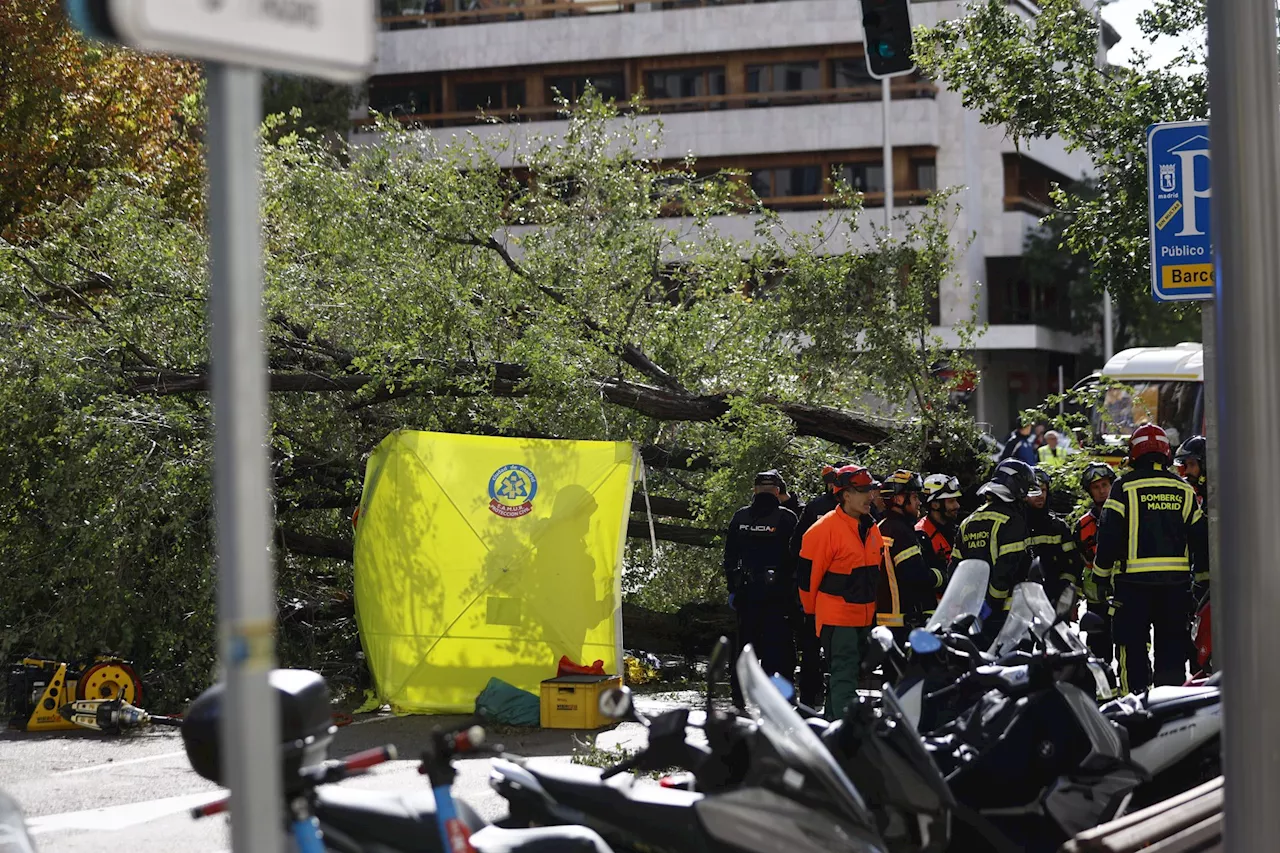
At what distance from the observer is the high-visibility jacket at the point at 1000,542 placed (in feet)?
34.9

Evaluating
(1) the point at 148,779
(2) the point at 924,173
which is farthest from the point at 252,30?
(2) the point at 924,173

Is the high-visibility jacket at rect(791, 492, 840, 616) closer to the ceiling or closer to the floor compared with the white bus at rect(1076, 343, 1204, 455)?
closer to the floor

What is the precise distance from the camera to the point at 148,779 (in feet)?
30.8

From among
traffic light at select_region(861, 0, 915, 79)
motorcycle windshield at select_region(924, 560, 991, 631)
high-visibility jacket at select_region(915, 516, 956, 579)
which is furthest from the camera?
high-visibility jacket at select_region(915, 516, 956, 579)

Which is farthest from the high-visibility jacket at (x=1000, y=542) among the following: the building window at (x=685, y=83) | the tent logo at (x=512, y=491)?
the building window at (x=685, y=83)

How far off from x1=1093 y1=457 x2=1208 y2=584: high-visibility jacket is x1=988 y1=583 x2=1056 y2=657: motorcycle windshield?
11.9 feet

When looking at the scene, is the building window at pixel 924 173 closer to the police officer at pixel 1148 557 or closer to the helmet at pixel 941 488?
the helmet at pixel 941 488

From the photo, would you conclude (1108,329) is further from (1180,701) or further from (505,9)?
(1180,701)

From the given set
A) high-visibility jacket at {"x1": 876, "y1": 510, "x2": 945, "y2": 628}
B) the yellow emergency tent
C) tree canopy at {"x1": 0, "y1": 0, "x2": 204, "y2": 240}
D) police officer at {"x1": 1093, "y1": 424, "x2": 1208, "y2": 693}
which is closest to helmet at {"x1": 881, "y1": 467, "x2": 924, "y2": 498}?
high-visibility jacket at {"x1": 876, "y1": 510, "x2": 945, "y2": 628}

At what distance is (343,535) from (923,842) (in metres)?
9.22

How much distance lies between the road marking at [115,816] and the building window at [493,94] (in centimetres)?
3945

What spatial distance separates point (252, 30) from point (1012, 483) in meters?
8.85

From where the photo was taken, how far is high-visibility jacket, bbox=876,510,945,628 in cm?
1084

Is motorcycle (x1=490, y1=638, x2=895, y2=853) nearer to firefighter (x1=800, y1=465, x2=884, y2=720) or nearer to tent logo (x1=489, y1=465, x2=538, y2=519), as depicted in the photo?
firefighter (x1=800, y1=465, x2=884, y2=720)
